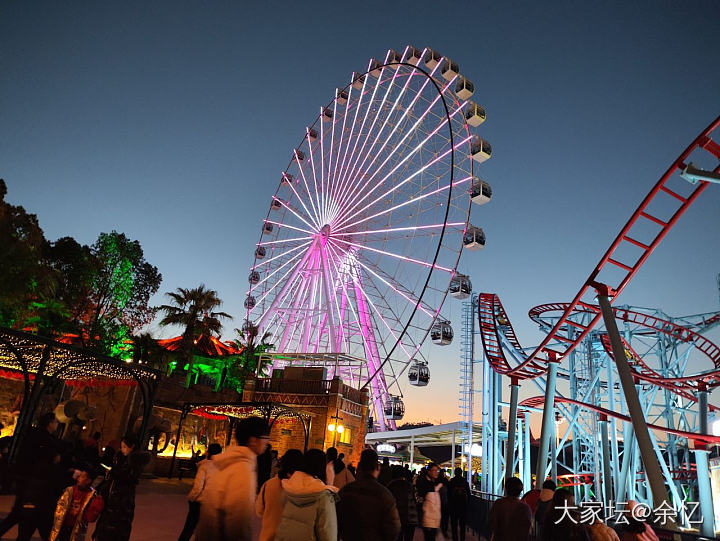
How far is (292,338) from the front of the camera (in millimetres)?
28234

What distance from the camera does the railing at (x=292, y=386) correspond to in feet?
81.8

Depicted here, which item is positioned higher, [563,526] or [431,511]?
[563,526]

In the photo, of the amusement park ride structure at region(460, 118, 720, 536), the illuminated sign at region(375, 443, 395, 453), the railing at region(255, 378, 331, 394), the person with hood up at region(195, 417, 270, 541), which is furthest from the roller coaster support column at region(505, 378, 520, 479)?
the illuminated sign at region(375, 443, 395, 453)

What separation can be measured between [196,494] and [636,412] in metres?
7.14

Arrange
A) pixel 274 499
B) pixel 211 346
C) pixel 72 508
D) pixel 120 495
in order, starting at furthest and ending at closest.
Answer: pixel 211 346 < pixel 72 508 < pixel 120 495 < pixel 274 499

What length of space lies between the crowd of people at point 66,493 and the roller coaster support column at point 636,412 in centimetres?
697

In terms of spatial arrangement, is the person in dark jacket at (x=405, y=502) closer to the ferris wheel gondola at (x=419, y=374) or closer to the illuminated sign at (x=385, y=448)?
the ferris wheel gondola at (x=419, y=374)

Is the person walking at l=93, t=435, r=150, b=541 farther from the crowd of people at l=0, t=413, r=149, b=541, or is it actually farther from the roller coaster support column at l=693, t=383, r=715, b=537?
the roller coaster support column at l=693, t=383, r=715, b=537

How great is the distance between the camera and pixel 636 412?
855 centimetres

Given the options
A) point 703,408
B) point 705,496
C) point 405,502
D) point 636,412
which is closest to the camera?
point 405,502

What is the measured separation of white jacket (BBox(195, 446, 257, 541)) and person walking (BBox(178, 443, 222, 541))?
0.56 ft

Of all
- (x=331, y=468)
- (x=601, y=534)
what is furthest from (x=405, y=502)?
(x=601, y=534)

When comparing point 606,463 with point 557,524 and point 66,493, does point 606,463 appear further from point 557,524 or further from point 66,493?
point 66,493

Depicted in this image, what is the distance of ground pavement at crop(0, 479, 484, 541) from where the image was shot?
784 cm
